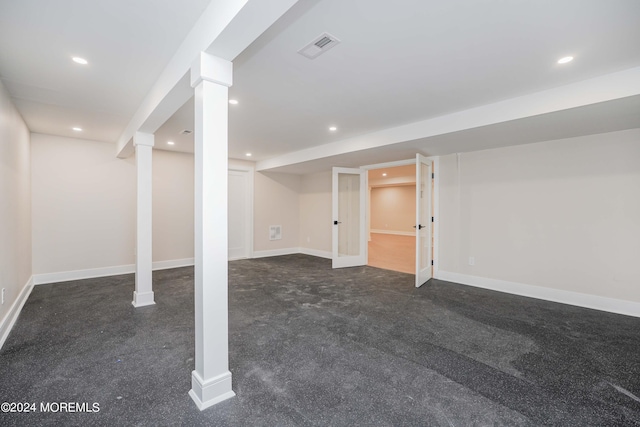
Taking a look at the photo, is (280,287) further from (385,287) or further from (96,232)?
(96,232)

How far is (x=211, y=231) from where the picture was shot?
184 centimetres

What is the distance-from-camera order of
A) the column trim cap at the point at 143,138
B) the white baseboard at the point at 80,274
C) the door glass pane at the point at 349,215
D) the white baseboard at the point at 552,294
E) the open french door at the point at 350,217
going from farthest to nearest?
1. the door glass pane at the point at 349,215
2. the open french door at the point at 350,217
3. the white baseboard at the point at 80,274
4. the column trim cap at the point at 143,138
5. the white baseboard at the point at 552,294

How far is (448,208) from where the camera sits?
497 centimetres

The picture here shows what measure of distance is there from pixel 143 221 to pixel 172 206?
2.35 m

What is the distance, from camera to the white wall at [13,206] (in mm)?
2842

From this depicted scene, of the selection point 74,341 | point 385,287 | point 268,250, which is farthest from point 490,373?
point 268,250

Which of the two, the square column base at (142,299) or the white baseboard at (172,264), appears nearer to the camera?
the square column base at (142,299)

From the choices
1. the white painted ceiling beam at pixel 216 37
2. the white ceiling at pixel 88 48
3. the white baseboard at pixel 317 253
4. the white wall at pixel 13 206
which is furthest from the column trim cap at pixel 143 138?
the white baseboard at pixel 317 253

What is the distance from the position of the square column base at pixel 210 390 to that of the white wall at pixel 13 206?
234 cm

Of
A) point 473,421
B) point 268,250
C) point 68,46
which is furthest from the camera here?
point 268,250

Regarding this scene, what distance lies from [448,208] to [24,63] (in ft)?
18.4

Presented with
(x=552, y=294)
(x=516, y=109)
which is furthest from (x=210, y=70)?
(x=552, y=294)

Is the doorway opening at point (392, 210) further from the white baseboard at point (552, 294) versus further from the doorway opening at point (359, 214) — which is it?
the white baseboard at point (552, 294)

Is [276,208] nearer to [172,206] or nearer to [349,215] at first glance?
[349,215]
